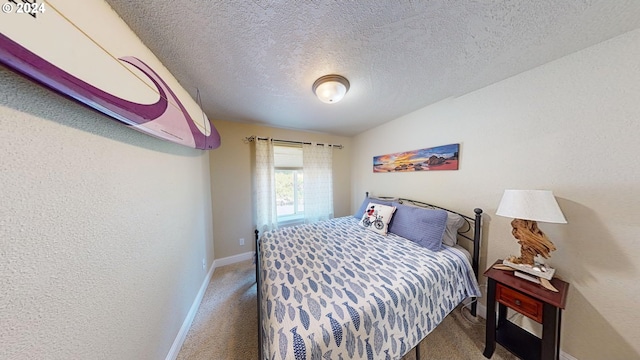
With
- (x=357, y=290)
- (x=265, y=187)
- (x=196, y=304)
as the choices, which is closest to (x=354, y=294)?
(x=357, y=290)

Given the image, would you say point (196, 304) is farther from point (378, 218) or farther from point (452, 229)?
point (452, 229)

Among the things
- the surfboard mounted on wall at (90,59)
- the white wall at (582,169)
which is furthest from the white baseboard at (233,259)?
the white wall at (582,169)

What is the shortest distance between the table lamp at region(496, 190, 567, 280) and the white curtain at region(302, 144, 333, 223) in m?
2.34

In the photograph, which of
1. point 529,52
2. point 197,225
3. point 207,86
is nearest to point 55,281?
point 197,225

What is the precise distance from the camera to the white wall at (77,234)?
1.69 ft

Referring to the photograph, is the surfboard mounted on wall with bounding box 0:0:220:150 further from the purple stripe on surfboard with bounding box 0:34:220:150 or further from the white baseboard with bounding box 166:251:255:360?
the white baseboard with bounding box 166:251:255:360

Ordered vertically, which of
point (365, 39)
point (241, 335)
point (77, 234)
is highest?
point (365, 39)

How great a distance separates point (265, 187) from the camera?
2828 mm

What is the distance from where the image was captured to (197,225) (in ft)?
6.68

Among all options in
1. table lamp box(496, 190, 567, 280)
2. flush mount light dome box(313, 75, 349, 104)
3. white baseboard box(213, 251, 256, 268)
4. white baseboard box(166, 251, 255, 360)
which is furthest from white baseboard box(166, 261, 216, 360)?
table lamp box(496, 190, 567, 280)

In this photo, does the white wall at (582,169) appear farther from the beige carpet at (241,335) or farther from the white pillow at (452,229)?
the beige carpet at (241,335)

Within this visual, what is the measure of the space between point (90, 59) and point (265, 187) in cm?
222

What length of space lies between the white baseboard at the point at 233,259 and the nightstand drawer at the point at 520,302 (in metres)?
3.04

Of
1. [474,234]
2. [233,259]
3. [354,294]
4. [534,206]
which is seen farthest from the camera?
[233,259]
